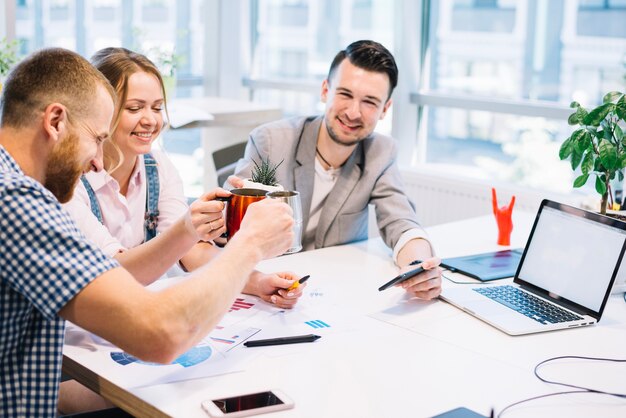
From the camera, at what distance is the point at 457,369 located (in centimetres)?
160

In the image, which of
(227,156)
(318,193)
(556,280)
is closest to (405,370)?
(556,280)

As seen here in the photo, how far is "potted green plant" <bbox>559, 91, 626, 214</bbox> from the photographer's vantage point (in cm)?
217

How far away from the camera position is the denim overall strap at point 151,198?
2439 millimetres

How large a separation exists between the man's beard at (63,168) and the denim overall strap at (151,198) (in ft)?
3.09

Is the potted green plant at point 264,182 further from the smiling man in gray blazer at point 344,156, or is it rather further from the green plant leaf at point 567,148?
the green plant leaf at point 567,148

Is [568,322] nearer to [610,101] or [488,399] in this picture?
[488,399]

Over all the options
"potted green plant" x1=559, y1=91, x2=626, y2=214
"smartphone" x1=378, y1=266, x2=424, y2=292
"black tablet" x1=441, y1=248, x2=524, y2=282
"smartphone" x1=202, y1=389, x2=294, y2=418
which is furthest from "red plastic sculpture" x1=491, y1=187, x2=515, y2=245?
"smartphone" x1=202, y1=389, x2=294, y2=418

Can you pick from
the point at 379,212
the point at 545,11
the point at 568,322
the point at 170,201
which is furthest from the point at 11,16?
the point at 568,322

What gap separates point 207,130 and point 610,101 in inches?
138

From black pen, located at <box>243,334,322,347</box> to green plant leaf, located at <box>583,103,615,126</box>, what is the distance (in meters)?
1.06

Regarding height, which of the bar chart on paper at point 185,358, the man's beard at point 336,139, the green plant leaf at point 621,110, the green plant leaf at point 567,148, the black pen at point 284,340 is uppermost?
the green plant leaf at point 621,110

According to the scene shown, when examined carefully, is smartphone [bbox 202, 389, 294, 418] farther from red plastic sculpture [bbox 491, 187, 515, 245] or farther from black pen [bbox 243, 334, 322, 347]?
red plastic sculpture [bbox 491, 187, 515, 245]

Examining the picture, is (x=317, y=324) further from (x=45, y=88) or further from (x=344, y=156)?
(x=344, y=156)

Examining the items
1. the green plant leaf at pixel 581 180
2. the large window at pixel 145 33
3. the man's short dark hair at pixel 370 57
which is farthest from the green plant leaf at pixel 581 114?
the large window at pixel 145 33
